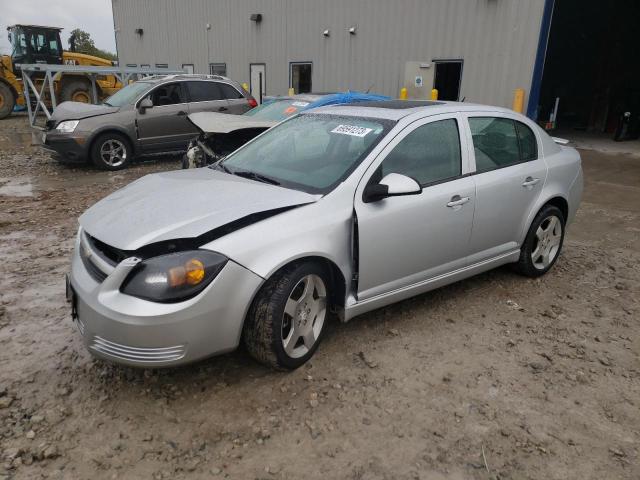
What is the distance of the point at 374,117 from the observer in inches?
143

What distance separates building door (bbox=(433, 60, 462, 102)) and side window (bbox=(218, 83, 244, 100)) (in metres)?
5.25

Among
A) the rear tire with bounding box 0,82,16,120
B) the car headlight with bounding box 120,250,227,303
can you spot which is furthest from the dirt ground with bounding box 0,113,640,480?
the rear tire with bounding box 0,82,16,120

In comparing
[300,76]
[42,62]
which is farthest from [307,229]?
[42,62]

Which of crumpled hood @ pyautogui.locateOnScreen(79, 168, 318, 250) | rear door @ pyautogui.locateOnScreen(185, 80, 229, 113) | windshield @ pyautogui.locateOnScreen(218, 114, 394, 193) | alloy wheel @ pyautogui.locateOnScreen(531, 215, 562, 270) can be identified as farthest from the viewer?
rear door @ pyautogui.locateOnScreen(185, 80, 229, 113)

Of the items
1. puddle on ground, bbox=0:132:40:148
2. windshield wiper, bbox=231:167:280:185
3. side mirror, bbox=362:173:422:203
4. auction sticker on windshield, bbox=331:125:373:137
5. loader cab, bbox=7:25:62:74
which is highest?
loader cab, bbox=7:25:62:74

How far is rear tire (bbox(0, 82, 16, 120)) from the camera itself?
17703 mm

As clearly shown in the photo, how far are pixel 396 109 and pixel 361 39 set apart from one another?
38.2 ft

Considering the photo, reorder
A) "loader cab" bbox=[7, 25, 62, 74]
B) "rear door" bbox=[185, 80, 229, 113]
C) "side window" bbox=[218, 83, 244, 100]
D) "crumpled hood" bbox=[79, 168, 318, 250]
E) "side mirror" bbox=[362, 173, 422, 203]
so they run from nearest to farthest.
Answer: "crumpled hood" bbox=[79, 168, 318, 250]
"side mirror" bbox=[362, 173, 422, 203]
"rear door" bbox=[185, 80, 229, 113]
"side window" bbox=[218, 83, 244, 100]
"loader cab" bbox=[7, 25, 62, 74]

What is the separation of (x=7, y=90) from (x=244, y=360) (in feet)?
62.3

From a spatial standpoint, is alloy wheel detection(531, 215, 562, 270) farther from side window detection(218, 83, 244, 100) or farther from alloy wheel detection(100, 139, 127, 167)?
side window detection(218, 83, 244, 100)

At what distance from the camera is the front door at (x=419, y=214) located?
10.5ft

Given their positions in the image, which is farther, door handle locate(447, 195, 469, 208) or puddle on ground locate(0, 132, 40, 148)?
puddle on ground locate(0, 132, 40, 148)

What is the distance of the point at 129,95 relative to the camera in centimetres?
980

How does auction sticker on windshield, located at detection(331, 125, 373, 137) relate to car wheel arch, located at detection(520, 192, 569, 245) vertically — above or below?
above
